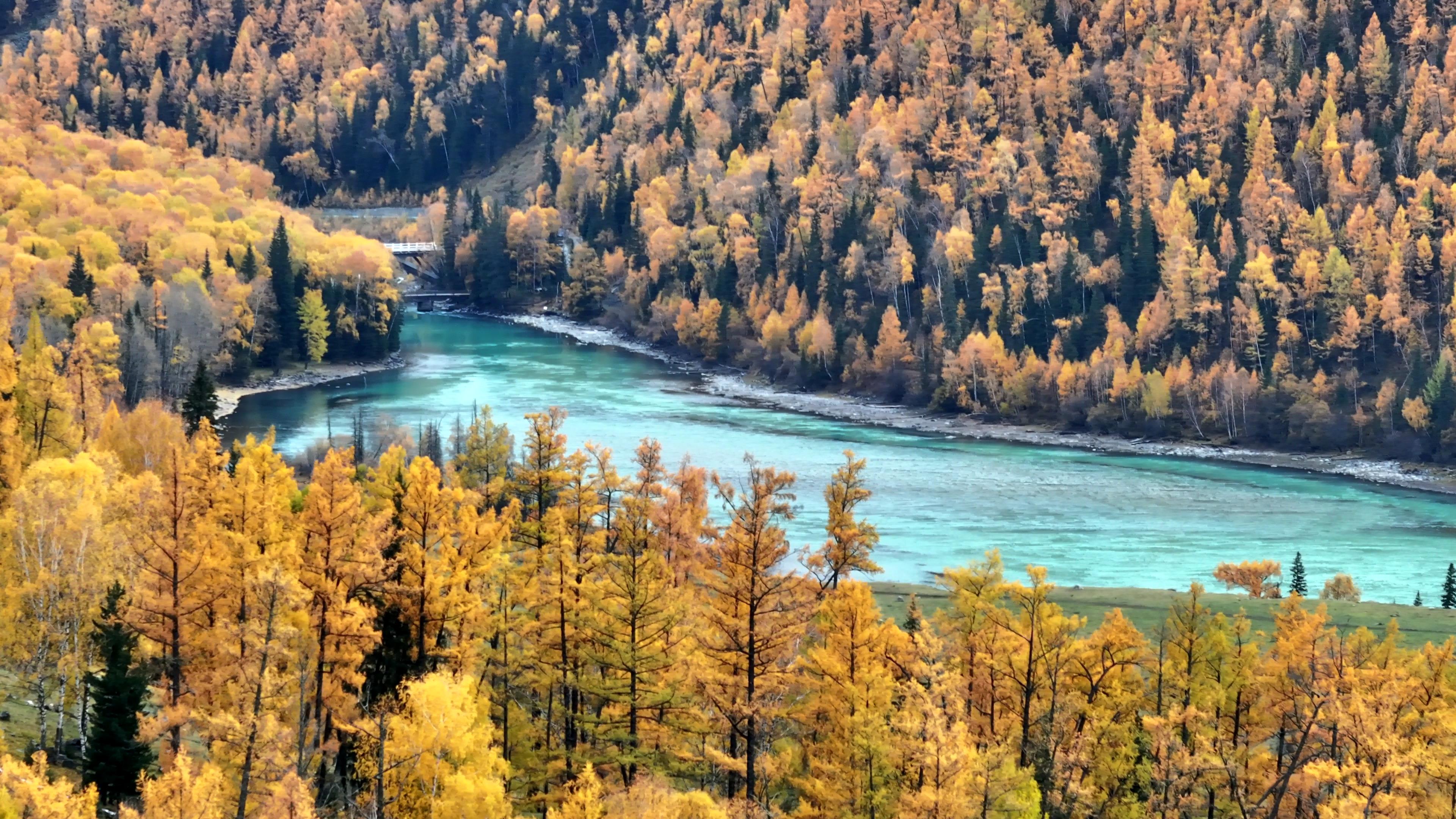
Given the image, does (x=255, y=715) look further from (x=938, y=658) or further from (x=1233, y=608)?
(x=1233, y=608)

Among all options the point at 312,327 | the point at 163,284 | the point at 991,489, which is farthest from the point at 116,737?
the point at 312,327

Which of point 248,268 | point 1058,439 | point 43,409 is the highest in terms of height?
point 248,268

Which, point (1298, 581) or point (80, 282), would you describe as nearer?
point (1298, 581)

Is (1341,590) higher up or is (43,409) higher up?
(43,409)

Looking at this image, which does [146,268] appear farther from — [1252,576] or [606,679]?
[606,679]

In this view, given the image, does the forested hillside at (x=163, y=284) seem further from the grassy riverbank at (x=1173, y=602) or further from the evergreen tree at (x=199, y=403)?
the grassy riverbank at (x=1173, y=602)

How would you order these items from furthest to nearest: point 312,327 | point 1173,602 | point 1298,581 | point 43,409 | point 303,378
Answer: point 312,327 < point 303,378 < point 1298,581 < point 43,409 < point 1173,602

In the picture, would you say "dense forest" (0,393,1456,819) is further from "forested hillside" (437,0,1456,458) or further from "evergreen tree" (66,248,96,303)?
"forested hillside" (437,0,1456,458)
